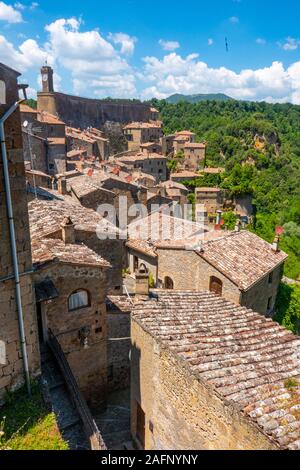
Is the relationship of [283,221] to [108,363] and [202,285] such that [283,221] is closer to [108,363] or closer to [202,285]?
[202,285]

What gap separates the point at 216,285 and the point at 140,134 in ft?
216

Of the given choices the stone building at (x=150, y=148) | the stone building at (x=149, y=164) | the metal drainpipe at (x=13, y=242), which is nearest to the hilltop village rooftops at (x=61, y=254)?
the metal drainpipe at (x=13, y=242)

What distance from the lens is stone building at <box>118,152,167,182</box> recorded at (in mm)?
59519

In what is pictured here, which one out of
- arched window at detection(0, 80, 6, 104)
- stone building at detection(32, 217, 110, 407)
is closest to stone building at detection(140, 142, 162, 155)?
stone building at detection(32, 217, 110, 407)

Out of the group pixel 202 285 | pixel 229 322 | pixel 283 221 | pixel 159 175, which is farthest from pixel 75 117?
pixel 229 322

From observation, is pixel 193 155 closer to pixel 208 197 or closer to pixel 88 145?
pixel 208 197

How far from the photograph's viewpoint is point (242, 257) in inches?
637

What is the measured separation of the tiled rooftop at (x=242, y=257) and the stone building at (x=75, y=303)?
541 cm

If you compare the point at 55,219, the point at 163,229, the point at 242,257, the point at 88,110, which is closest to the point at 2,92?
the point at 55,219

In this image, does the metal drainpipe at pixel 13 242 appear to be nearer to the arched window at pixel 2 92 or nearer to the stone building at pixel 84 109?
the arched window at pixel 2 92

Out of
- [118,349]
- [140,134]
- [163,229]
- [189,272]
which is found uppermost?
[140,134]

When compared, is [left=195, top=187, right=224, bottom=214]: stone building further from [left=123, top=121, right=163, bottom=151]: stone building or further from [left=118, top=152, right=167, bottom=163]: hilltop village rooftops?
[left=123, top=121, right=163, bottom=151]: stone building

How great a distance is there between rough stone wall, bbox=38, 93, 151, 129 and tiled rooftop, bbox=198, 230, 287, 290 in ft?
219

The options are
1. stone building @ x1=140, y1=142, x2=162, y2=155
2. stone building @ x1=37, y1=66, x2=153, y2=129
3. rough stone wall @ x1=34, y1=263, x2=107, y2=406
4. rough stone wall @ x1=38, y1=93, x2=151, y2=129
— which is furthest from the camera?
rough stone wall @ x1=38, y1=93, x2=151, y2=129
